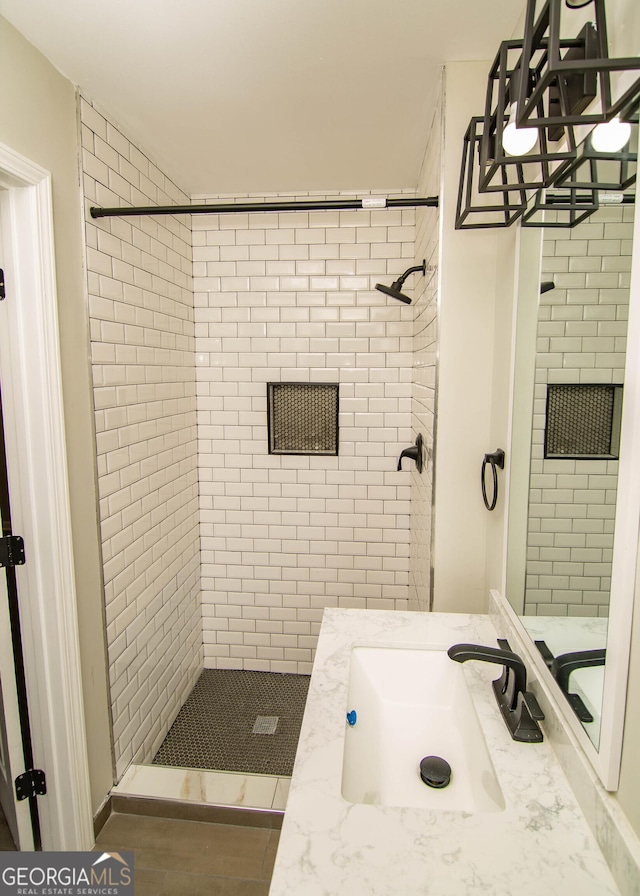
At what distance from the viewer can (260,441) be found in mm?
2639

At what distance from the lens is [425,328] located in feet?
6.41

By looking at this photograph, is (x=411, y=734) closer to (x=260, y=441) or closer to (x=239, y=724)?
(x=239, y=724)

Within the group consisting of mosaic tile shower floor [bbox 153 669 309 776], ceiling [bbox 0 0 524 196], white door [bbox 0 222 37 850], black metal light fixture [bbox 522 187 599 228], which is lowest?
mosaic tile shower floor [bbox 153 669 309 776]

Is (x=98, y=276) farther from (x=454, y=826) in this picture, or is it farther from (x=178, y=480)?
(x=454, y=826)

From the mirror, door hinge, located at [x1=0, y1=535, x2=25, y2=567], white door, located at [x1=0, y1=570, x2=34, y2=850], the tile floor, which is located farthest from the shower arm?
the tile floor

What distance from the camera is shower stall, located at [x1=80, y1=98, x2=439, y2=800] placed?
2146 mm

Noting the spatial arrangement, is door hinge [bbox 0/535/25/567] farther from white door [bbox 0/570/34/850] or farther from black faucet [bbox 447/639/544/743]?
black faucet [bbox 447/639/544/743]

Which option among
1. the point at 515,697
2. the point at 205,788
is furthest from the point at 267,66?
the point at 205,788

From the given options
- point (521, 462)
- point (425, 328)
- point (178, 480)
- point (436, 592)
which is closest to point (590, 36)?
point (521, 462)

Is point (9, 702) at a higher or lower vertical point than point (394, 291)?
lower

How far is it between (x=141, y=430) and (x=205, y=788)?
147 centimetres

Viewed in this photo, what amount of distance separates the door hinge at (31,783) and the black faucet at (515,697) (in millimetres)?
1457

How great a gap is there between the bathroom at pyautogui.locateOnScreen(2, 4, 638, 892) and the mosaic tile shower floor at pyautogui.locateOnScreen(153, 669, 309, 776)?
0.08 metres

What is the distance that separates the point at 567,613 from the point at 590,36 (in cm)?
100
